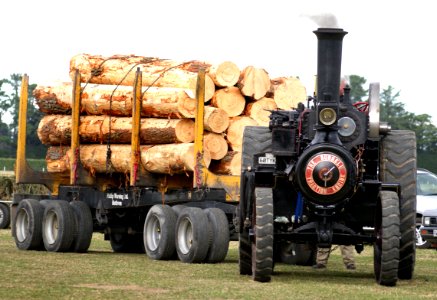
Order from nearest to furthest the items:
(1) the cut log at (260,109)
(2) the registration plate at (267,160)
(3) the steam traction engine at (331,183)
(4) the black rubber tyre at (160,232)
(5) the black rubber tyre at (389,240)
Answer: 1. (5) the black rubber tyre at (389,240)
2. (3) the steam traction engine at (331,183)
3. (2) the registration plate at (267,160)
4. (4) the black rubber tyre at (160,232)
5. (1) the cut log at (260,109)

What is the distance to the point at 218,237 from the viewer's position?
63.0 feet

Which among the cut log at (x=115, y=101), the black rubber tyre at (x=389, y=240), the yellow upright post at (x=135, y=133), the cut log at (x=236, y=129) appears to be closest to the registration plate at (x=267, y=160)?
the black rubber tyre at (x=389, y=240)

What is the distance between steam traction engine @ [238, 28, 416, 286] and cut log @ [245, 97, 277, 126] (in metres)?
3.88

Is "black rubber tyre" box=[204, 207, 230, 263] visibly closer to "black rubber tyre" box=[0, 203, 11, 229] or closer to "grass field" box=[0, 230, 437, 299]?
"grass field" box=[0, 230, 437, 299]

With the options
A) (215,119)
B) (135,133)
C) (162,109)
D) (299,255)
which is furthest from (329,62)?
(135,133)

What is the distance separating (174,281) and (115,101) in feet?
24.4

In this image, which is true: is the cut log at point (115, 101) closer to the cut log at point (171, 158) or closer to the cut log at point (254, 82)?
the cut log at point (171, 158)

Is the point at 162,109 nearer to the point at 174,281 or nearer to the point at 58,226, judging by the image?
the point at 58,226

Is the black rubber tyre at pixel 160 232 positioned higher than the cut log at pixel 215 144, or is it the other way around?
the cut log at pixel 215 144

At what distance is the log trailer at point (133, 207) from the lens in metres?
19.5

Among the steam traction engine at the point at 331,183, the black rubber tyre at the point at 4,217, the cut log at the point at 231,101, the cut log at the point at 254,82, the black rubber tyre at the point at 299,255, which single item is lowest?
the black rubber tyre at the point at 4,217

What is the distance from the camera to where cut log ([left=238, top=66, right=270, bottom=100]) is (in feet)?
66.9

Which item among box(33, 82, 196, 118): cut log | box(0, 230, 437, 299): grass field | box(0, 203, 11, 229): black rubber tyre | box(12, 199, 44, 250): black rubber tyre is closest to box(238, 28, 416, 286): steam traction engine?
box(0, 230, 437, 299): grass field

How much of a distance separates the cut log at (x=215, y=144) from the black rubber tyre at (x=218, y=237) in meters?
1.28
